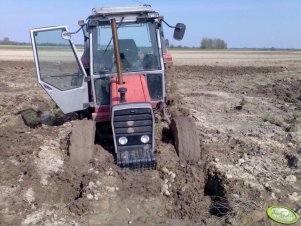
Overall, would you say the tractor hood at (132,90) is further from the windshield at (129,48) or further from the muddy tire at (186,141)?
the muddy tire at (186,141)

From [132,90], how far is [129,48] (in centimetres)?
103

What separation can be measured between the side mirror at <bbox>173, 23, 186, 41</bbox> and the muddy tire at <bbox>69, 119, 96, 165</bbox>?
227cm

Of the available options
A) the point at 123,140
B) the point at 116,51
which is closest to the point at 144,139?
the point at 123,140

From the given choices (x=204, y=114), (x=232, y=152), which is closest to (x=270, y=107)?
(x=204, y=114)

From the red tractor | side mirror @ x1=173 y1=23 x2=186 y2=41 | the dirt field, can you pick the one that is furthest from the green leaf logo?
side mirror @ x1=173 y1=23 x2=186 y2=41

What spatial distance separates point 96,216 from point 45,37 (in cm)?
350

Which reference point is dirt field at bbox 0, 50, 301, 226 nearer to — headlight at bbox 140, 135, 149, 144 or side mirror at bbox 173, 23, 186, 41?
headlight at bbox 140, 135, 149, 144

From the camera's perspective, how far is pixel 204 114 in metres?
11.4

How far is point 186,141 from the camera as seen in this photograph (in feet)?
24.4

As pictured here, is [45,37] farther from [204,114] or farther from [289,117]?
[289,117]

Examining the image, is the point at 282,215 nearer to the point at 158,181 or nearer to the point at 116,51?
the point at 158,181

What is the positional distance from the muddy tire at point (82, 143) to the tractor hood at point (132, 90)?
2.12 ft

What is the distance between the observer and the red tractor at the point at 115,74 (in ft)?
24.1

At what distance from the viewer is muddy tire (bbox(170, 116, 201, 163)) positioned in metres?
7.33
